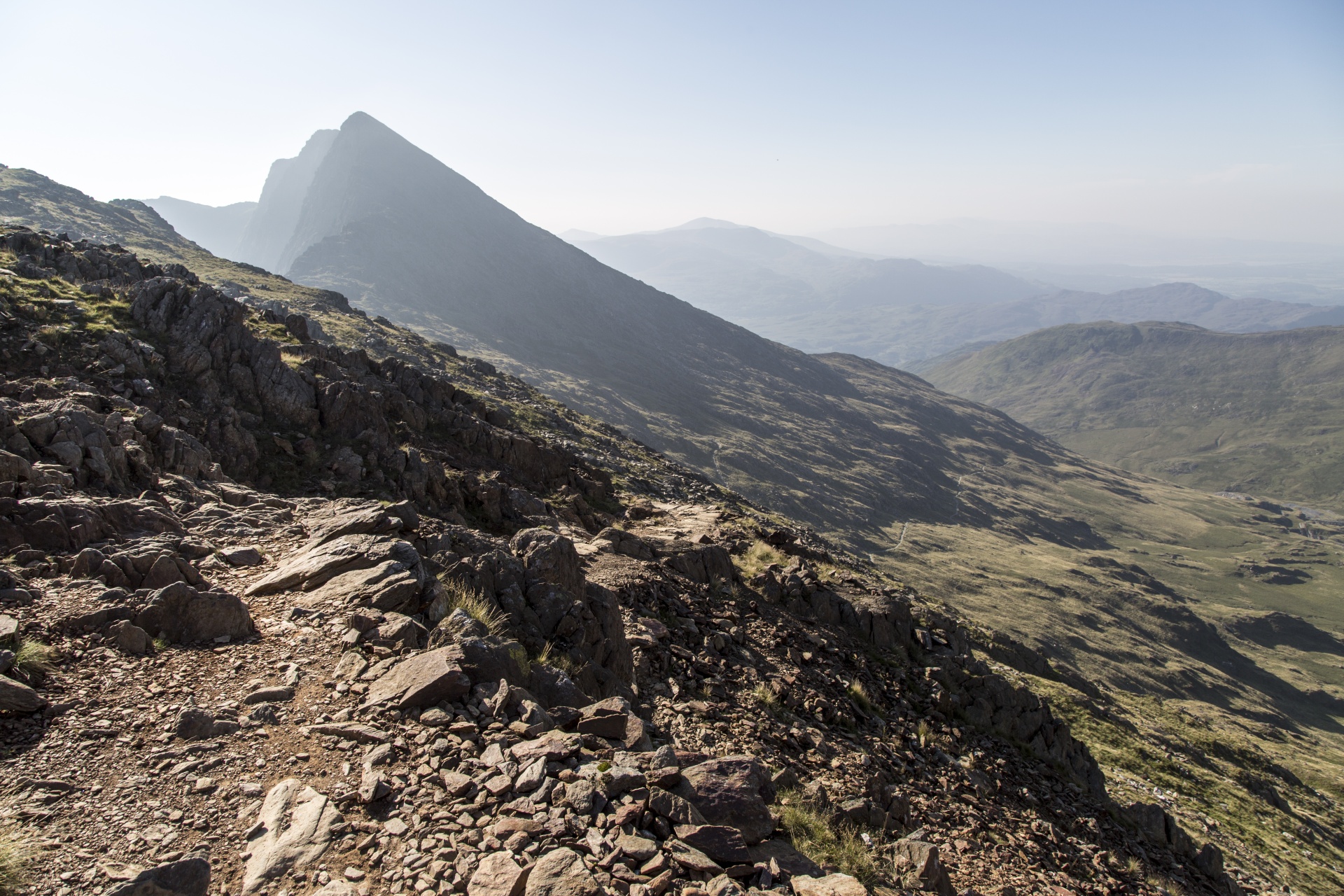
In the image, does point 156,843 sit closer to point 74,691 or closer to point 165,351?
point 74,691

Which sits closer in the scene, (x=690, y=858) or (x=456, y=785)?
(x=690, y=858)

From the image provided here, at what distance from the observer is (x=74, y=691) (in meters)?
7.01

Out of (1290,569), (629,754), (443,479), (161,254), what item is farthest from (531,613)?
(1290,569)

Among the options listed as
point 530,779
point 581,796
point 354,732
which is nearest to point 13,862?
point 354,732

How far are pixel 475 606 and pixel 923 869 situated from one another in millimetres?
7665

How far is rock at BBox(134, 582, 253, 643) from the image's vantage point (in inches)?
329

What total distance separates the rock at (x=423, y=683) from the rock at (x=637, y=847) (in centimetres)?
282

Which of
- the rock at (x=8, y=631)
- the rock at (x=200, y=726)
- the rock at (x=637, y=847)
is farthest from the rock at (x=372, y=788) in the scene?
the rock at (x=8, y=631)

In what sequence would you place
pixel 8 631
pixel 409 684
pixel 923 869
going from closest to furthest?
pixel 8 631, pixel 409 684, pixel 923 869

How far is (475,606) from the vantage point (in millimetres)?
10328

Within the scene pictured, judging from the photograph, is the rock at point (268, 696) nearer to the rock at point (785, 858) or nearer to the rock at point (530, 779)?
the rock at point (530, 779)

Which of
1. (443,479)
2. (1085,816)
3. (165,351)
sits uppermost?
(165,351)

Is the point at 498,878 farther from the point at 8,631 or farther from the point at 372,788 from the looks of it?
the point at 8,631

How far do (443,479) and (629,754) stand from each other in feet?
50.4
